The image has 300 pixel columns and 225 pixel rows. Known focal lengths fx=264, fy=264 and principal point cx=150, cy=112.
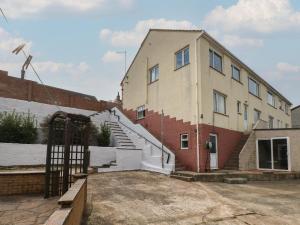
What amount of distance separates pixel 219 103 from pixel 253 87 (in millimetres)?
6966

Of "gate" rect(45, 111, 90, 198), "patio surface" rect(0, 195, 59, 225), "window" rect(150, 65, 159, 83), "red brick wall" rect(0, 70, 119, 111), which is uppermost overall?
"window" rect(150, 65, 159, 83)

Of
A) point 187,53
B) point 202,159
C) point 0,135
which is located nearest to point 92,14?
point 187,53

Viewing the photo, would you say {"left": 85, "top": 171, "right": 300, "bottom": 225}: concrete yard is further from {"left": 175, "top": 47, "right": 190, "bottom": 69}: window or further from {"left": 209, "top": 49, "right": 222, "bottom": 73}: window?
{"left": 209, "top": 49, "right": 222, "bottom": 73}: window

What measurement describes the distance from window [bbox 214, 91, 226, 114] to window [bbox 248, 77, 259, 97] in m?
5.17

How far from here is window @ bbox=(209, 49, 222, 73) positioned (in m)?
16.3

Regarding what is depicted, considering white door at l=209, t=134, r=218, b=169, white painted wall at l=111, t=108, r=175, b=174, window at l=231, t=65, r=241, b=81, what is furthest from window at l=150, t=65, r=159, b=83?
white door at l=209, t=134, r=218, b=169

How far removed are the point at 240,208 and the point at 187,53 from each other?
10559 mm

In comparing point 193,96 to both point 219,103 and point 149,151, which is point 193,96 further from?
point 149,151

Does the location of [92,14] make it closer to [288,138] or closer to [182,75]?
[182,75]

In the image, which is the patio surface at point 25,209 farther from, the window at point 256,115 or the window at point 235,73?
the window at point 256,115

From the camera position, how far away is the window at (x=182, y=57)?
625 inches

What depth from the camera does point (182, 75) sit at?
16031 mm

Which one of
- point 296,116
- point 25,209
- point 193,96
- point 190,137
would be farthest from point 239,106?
point 296,116

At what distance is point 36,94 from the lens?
18.5m
